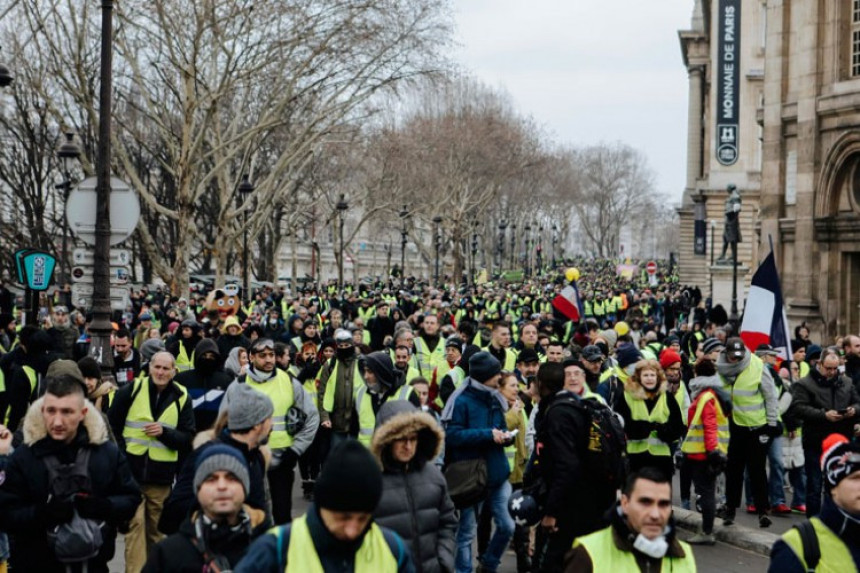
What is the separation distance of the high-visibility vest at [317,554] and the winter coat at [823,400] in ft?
25.3

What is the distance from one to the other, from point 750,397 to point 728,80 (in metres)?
44.7

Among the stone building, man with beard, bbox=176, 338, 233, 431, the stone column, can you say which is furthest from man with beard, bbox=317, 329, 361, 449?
the stone column

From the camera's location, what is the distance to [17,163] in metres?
45.2

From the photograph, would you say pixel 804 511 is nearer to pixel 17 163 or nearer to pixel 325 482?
pixel 325 482

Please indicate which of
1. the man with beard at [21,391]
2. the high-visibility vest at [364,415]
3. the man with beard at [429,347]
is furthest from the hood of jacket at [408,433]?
the man with beard at [429,347]

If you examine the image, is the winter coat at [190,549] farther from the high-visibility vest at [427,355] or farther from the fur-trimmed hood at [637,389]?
the high-visibility vest at [427,355]

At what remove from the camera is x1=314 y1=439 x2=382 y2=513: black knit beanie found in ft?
13.0

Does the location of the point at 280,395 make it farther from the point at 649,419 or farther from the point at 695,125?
the point at 695,125

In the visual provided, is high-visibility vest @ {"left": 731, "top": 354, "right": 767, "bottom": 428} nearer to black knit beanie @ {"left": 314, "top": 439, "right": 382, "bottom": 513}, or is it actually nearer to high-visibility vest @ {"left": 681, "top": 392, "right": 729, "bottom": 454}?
high-visibility vest @ {"left": 681, "top": 392, "right": 729, "bottom": 454}

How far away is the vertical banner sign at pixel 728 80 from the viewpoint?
53156 mm

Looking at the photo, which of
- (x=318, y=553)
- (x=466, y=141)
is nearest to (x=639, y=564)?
(x=318, y=553)

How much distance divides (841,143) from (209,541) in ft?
77.1

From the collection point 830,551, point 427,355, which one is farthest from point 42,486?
point 427,355

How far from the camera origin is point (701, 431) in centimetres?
1046
